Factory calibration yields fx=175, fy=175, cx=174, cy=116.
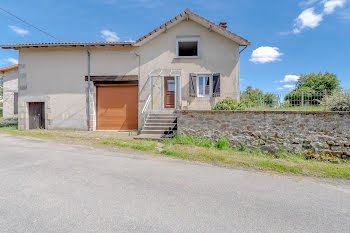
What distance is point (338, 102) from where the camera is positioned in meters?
7.63

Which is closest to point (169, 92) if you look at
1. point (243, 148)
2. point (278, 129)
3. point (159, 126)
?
point (159, 126)

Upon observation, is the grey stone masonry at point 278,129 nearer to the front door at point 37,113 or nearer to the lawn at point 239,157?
the lawn at point 239,157

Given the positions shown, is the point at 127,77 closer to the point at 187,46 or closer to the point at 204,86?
the point at 187,46

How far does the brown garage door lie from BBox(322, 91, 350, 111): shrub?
10.2 metres

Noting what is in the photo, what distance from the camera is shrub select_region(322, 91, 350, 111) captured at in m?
7.36

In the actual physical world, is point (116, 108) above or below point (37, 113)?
above

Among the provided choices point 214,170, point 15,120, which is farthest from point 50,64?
point 214,170

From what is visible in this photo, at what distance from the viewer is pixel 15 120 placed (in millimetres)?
14320

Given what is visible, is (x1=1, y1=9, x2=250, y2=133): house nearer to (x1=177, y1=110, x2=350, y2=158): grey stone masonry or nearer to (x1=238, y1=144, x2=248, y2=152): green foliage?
(x1=177, y1=110, x2=350, y2=158): grey stone masonry

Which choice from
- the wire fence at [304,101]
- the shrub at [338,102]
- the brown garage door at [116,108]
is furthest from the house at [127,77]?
the shrub at [338,102]

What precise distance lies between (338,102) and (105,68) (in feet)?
41.0

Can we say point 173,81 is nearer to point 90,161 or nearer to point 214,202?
point 90,161

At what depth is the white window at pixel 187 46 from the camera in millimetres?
11062

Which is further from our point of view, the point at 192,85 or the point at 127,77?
the point at 127,77
